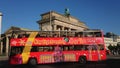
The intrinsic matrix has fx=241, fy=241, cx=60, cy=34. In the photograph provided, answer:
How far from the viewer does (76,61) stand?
87.3 feet

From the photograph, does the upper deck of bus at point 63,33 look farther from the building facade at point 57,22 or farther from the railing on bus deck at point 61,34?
the building facade at point 57,22

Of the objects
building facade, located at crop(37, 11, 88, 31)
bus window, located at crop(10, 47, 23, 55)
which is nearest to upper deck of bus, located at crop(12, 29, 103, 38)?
bus window, located at crop(10, 47, 23, 55)

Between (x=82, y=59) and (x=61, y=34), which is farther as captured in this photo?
(x=82, y=59)

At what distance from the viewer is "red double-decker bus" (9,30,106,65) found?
954 inches

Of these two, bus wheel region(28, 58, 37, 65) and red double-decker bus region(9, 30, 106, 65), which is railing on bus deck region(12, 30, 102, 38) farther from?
bus wheel region(28, 58, 37, 65)

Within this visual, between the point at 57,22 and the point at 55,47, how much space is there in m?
42.3

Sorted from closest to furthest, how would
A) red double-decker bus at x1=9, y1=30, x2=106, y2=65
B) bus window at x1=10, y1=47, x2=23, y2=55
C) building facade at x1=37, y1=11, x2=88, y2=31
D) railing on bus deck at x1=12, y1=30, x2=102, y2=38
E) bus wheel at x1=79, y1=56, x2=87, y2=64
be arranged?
bus window at x1=10, y1=47, x2=23, y2=55, red double-decker bus at x1=9, y1=30, x2=106, y2=65, railing on bus deck at x1=12, y1=30, x2=102, y2=38, bus wheel at x1=79, y1=56, x2=87, y2=64, building facade at x1=37, y1=11, x2=88, y2=31

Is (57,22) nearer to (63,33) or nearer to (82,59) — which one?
→ (82,59)

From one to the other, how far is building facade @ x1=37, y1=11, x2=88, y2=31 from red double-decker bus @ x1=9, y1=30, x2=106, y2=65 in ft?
116

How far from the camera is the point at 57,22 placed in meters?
67.2

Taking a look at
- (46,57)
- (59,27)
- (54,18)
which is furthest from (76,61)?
(59,27)

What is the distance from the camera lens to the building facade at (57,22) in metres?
65.1

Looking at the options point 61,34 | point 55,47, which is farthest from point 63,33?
point 55,47

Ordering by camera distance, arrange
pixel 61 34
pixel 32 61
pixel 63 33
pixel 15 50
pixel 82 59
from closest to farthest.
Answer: pixel 15 50
pixel 32 61
pixel 61 34
pixel 63 33
pixel 82 59
